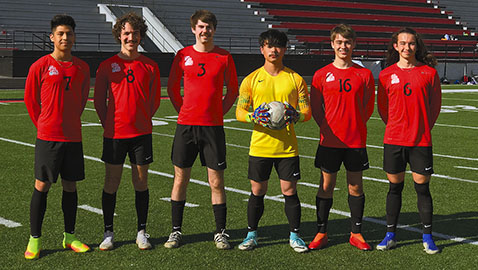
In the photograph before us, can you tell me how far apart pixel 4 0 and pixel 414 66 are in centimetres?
2789

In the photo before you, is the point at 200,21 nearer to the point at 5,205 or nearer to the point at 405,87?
the point at 405,87

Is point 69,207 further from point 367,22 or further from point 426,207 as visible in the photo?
point 367,22

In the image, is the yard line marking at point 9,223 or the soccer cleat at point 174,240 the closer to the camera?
the soccer cleat at point 174,240

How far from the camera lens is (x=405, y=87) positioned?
4945mm

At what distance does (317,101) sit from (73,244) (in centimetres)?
211

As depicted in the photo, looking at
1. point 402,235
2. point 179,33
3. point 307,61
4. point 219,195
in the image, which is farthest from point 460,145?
point 179,33

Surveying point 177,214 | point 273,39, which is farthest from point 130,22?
point 177,214

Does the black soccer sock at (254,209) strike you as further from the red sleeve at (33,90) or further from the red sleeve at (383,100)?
the red sleeve at (33,90)

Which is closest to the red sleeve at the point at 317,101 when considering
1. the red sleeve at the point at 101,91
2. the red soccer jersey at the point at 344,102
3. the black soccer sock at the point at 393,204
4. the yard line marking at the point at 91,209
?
the red soccer jersey at the point at 344,102

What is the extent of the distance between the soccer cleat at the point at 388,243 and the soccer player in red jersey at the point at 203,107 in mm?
1173

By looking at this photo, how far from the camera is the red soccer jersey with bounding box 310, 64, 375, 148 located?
4.93m

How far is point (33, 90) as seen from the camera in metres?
4.71

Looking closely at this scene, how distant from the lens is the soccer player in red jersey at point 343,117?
4.93 metres

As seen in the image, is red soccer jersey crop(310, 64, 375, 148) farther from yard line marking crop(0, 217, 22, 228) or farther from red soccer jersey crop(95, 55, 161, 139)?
yard line marking crop(0, 217, 22, 228)
